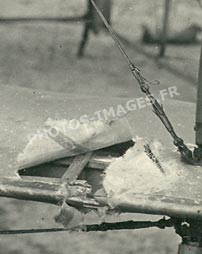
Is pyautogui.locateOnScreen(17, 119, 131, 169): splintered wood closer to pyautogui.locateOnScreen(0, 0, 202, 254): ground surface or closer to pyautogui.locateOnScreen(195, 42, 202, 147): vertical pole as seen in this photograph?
pyautogui.locateOnScreen(195, 42, 202, 147): vertical pole

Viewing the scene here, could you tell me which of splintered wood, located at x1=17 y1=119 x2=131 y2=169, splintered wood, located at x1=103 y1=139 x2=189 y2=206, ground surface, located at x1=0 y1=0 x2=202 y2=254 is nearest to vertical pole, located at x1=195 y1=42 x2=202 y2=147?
splintered wood, located at x1=103 y1=139 x2=189 y2=206

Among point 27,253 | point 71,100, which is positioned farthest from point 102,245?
point 71,100

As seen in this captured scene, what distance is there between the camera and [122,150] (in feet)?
9.08

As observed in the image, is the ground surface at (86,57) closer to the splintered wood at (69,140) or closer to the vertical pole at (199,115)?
the splintered wood at (69,140)

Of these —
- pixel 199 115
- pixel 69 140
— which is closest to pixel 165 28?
pixel 69 140

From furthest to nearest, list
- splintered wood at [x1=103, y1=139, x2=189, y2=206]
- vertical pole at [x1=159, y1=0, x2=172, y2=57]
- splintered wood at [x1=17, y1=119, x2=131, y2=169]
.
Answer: vertical pole at [x1=159, y1=0, x2=172, y2=57]
splintered wood at [x1=17, y1=119, x2=131, y2=169]
splintered wood at [x1=103, y1=139, x2=189, y2=206]

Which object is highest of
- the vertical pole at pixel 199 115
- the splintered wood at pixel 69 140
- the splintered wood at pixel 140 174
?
the vertical pole at pixel 199 115

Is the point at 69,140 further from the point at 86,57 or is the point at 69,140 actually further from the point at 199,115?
the point at 86,57

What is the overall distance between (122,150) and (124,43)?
192 cm

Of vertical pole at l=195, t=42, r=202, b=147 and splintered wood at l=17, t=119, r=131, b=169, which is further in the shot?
splintered wood at l=17, t=119, r=131, b=169

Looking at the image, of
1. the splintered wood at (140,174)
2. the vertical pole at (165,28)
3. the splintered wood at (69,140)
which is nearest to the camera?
the splintered wood at (140,174)

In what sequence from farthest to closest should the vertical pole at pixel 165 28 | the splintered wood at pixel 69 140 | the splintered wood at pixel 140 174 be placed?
the vertical pole at pixel 165 28 < the splintered wood at pixel 69 140 < the splintered wood at pixel 140 174

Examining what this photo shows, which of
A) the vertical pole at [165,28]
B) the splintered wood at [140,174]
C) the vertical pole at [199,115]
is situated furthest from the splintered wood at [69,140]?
the vertical pole at [165,28]

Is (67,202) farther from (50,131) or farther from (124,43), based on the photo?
(124,43)
